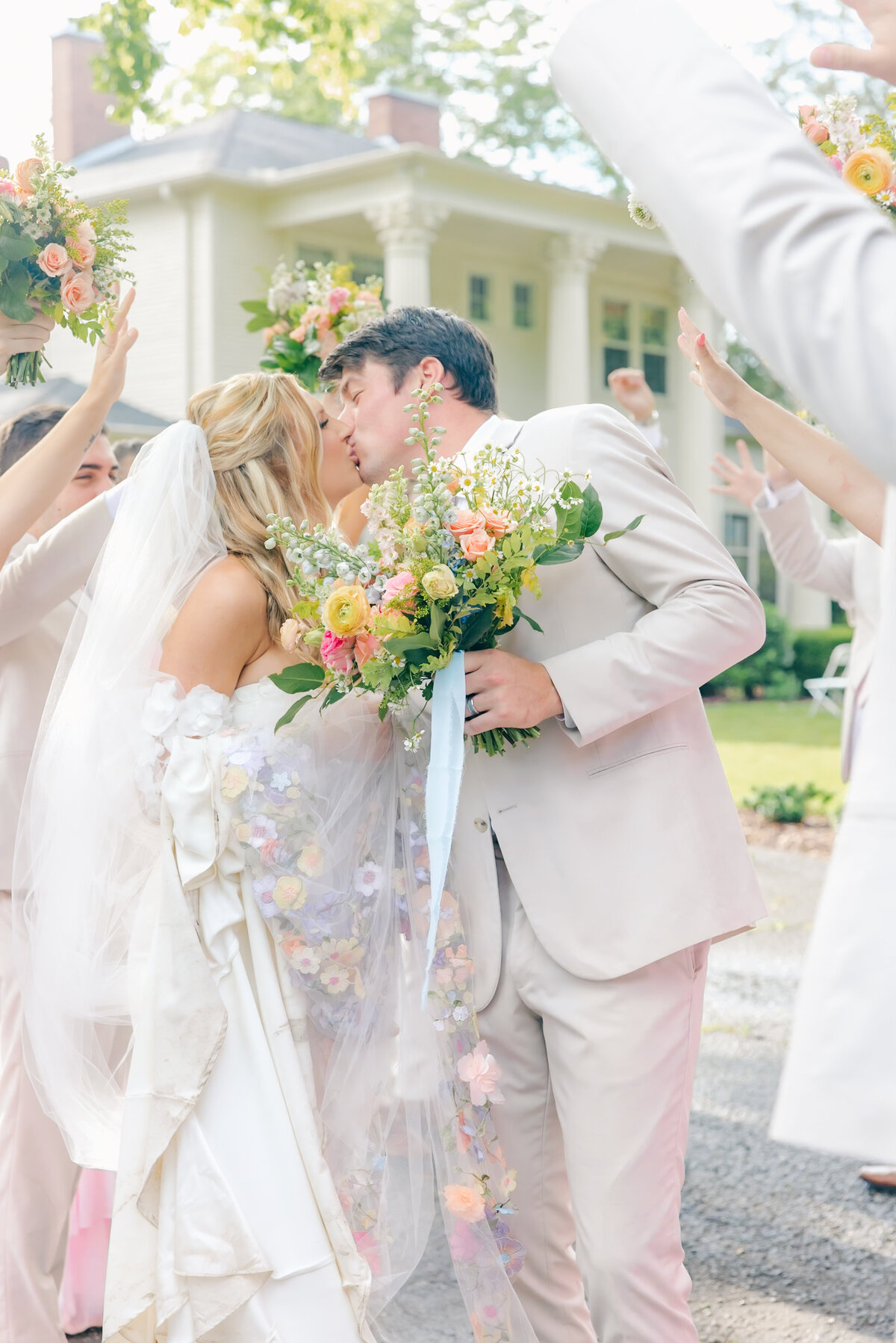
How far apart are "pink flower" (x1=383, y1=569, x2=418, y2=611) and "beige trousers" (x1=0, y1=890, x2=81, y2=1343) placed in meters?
1.65

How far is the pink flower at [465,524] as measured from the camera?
2.71 meters

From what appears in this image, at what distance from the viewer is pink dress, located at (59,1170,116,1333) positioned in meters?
4.00

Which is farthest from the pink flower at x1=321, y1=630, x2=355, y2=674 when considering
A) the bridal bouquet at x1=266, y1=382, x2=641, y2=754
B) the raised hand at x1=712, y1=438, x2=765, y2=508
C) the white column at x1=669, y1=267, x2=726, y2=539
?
the white column at x1=669, y1=267, x2=726, y2=539

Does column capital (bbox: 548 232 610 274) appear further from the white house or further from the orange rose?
the orange rose

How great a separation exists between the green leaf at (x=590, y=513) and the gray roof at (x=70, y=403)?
1693 centimetres

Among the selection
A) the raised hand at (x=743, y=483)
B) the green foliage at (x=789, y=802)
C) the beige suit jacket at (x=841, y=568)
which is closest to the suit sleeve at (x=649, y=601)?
the beige suit jacket at (x=841, y=568)

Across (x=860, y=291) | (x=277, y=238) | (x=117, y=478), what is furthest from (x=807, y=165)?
(x=277, y=238)

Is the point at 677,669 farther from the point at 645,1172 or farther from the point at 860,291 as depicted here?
the point at 860,291

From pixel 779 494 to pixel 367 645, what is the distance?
3610 mm

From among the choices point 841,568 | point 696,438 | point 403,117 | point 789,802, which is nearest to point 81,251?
point 841,568

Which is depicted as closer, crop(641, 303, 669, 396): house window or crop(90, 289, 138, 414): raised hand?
crop(90, 289, 138, 414): raised hand

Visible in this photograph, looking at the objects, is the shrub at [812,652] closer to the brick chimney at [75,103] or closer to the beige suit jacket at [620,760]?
the brick chimney at [75,103]

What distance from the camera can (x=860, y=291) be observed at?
53.4 inches

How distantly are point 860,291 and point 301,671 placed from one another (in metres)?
1.76
